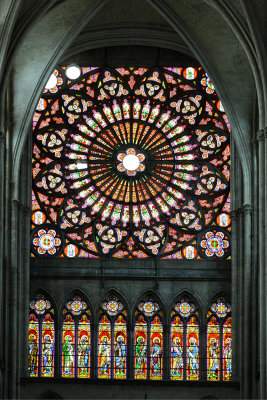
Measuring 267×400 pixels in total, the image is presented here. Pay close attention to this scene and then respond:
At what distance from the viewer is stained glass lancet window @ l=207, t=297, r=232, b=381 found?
41.0m

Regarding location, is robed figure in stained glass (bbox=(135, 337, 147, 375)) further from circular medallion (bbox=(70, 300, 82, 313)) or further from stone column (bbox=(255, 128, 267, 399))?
stone column (bbox=(255, 128, 267, 399))

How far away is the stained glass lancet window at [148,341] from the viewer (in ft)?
135

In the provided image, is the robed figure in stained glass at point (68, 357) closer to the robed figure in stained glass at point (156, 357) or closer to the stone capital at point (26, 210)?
the robed figure in stained glass at point (156, 357)

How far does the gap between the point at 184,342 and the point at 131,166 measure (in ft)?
19.9

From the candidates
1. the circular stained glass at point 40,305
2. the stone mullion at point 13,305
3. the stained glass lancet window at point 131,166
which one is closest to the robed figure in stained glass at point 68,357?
the circular stained glass at point 40,305

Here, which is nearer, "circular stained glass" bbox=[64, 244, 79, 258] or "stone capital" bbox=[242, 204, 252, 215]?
"stone capital" bbox=[242, 204, 252, 215]

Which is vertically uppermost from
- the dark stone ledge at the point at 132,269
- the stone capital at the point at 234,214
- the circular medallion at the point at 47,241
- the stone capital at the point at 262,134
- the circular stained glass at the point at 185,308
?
the stone capital at the point at 262,134

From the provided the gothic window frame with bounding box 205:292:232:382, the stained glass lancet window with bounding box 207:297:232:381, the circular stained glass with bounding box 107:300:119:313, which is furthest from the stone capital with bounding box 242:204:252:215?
the circular stained glass with bounding box 107:300:119:313

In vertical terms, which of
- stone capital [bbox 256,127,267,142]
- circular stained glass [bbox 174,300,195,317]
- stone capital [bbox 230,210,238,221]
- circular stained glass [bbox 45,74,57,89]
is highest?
circular stained glass [bbox 45,74,57,89]

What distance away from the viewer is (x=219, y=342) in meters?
41.2

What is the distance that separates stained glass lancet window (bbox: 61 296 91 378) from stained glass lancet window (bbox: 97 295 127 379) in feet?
1.30

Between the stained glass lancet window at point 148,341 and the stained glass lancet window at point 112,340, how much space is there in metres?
0.40

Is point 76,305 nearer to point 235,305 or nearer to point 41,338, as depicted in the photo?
point 41,338

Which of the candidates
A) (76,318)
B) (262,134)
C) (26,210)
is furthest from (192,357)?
(262,134)
